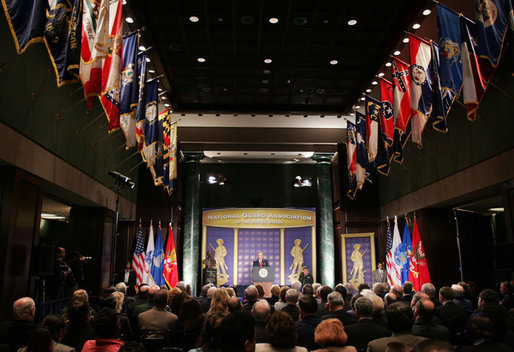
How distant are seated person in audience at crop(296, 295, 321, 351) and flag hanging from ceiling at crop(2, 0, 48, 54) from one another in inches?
167

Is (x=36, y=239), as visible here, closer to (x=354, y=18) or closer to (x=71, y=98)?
(x=71, y=98)

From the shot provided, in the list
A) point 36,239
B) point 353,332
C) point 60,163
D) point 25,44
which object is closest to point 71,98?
point 60,163

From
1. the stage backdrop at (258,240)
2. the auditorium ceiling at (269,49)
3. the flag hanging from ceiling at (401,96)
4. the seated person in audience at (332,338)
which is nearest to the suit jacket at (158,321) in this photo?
the seated person in audience at (332,338)

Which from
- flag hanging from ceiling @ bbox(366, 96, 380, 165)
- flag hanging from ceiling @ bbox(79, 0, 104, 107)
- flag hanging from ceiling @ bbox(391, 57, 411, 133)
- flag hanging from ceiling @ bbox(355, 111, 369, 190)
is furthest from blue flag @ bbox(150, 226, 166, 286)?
flag hanging from ceiling @ bbox(391, 57, 411, 133)

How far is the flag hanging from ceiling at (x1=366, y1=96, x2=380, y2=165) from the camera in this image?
441 inches

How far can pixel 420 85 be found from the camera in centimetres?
832

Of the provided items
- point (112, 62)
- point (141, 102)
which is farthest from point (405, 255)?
point (112, 62)

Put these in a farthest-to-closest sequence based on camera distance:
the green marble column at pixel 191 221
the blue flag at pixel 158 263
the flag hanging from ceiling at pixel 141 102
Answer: the green marble column at pixel 191 221 < the blue flag at pixel 158 263 < the flag hanging from ceiling at pixel 141 102

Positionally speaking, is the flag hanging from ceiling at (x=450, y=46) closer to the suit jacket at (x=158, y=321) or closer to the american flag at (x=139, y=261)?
the suit jacket at (x=158, y=321)

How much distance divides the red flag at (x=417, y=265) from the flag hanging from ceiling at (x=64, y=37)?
8713 millimetres

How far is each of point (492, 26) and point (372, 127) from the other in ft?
17.6

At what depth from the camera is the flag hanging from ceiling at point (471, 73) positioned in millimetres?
6441

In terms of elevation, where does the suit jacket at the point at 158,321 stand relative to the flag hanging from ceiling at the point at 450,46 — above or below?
below

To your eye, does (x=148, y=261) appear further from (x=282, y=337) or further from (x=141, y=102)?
(x=282, y=337)
